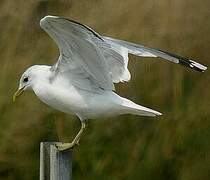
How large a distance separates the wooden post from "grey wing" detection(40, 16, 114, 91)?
346 mm

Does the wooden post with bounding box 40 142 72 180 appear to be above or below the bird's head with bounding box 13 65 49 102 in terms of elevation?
below

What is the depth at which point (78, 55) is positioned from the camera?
3.07 metres

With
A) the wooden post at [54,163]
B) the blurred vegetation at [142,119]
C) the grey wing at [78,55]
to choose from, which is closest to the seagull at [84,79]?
the grey wing at [78,55]

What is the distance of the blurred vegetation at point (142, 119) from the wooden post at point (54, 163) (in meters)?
1.35

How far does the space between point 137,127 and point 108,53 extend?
3.54ft

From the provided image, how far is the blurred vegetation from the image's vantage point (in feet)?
13.7

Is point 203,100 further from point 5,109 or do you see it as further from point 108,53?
point 108,53

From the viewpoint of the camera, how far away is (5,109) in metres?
4.36

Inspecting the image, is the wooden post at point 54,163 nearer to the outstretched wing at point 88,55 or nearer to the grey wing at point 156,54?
the outstretched wing at point 88,55

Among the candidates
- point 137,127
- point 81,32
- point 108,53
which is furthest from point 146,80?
point 81,32

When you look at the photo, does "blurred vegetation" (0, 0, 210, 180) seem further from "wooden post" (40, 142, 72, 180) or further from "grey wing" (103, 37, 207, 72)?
"wooden post" (40, 142, 72, 180)

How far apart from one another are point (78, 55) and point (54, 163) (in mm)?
429

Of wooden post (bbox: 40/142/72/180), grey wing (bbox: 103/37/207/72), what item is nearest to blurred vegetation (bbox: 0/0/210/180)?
grey wing (bbox: 103/37/207/72)

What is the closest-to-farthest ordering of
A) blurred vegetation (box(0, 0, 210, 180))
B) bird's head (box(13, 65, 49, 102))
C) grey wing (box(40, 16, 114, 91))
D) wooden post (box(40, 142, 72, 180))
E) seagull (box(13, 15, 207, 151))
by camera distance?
wooden post (box(40, 142, 72, 180)), grey wing (box(40, 16, 114, 91)), seagull (box(13, 15, 207, 151)), bird's head (box(13, 65, 49, 102)), blurred vegetation (box(0, 0, 210, 180))
